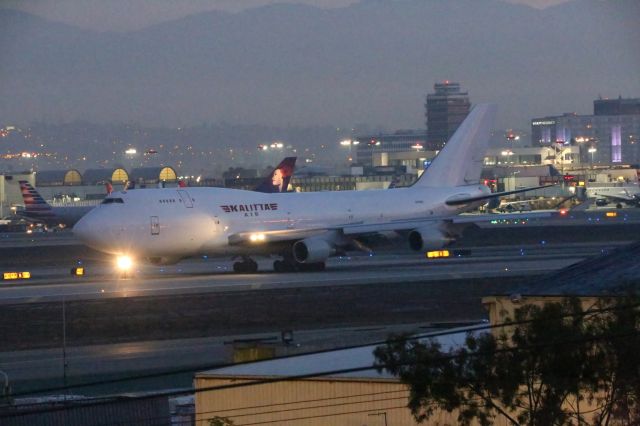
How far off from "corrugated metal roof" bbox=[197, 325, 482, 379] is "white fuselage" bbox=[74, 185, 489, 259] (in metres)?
29.9

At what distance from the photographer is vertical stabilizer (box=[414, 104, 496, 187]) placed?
219 feet

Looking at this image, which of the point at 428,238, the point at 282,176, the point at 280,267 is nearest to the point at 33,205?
the point at 282,176

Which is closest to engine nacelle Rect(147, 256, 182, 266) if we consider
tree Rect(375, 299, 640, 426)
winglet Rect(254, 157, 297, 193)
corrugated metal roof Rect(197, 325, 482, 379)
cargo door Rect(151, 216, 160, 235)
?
cargo door Rect(151, 216, 160, 235)

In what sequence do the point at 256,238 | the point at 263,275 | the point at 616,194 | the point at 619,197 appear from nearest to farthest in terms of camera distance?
1. the point at 263,275
2. the point at 256,238
3. the point at 619,197
4. the point at 616,194

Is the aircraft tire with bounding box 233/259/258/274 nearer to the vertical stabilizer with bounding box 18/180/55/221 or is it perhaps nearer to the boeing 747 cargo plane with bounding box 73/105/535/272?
the boeing 747 cargo plane with bounding box 73/105/535/272

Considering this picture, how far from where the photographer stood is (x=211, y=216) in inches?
2221

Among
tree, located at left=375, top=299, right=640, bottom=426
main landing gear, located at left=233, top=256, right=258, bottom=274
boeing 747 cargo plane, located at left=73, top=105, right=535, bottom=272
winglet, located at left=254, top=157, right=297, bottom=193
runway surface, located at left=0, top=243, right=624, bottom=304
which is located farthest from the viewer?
winglet, located at left=254, top=157, right=297, bottom=193

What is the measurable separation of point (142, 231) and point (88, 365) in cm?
2340

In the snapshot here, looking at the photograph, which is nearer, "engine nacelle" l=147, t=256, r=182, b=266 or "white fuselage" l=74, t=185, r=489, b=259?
"white fuselage" l=74, t=185, r=489, b=259

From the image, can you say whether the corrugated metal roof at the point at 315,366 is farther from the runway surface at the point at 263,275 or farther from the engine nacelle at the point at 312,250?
the engine nacelle at the point at 312,250

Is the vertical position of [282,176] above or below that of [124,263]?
above

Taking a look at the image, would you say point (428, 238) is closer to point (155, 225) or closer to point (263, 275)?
point (263, 275)

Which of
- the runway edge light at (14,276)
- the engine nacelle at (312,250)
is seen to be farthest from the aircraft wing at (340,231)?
the runway edge light at (14,276)

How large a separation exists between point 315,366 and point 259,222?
34259mm
